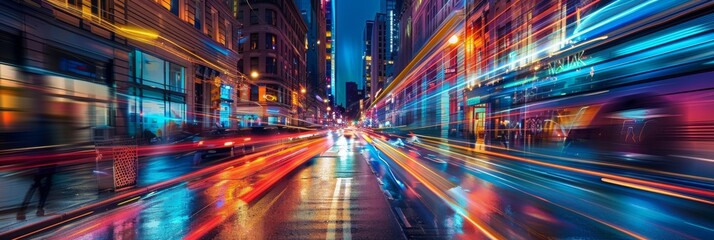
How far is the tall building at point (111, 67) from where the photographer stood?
11.2 meters

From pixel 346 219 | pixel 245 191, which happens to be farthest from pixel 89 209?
pixel 346 219

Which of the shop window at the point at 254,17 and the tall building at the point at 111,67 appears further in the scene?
the shop window at the point at 254,17

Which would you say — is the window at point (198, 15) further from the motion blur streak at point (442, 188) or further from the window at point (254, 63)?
the window at point (254, 63)

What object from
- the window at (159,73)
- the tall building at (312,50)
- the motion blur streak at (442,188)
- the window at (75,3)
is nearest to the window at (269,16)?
the window at (159,73)

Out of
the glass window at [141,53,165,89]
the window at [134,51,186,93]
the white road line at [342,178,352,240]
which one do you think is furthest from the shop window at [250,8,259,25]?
the white road line at [342,178,352,240]

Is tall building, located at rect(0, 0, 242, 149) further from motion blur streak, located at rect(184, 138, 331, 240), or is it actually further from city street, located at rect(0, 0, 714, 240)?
motion blur streak, located at rect(184, 138, 331, 240)

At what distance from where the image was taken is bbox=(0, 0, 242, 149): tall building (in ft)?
36.9

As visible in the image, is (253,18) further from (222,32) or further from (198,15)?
(198,15)

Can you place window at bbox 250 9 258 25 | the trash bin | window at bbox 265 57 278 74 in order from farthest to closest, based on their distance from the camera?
window at bbox 265 57 278 74
window at bbox 250 9 258 25
the trash bin

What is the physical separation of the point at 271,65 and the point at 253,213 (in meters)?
59.1

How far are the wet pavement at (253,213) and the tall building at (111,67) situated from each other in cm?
366

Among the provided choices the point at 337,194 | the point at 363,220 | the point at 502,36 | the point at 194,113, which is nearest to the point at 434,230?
the point at 363,220

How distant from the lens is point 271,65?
210ft

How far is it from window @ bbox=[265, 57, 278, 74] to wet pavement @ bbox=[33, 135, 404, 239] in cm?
5382
